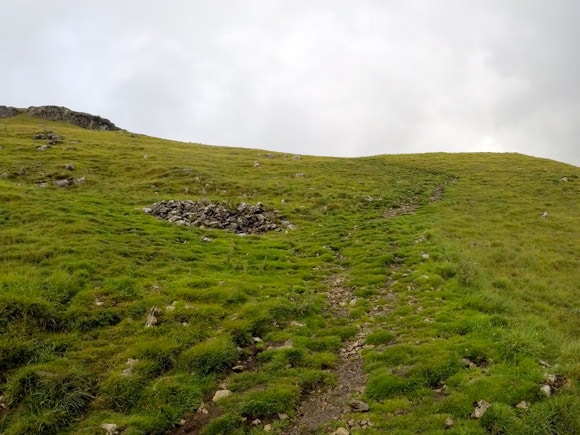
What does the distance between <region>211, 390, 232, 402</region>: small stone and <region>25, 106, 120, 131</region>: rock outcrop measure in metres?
110

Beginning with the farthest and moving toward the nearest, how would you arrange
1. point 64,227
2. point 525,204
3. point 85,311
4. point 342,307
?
point 525,204 → point 64,227 → point 342,307 → point 85,311

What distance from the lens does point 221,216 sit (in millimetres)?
30422

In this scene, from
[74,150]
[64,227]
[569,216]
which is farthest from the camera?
[74,150]

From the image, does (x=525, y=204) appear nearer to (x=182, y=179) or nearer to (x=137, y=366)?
(x=182, y=179)

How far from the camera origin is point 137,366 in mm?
11352

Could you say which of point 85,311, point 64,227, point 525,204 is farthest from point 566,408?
point 525,204

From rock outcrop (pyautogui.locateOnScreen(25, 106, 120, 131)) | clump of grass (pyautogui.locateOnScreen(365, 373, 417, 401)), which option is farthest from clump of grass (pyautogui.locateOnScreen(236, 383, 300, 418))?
rock outcrop (pyautogui.locateOnScreen(25, 106, 120, 131))

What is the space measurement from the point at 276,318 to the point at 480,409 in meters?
7.49

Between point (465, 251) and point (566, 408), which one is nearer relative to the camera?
point (566, 408)

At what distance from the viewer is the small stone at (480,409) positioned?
8.99 meters

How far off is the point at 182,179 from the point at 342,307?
104ft

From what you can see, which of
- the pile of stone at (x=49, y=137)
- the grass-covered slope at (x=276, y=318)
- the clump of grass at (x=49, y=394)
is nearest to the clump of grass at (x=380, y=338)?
the grass-covered slope at (x=276, y=318)

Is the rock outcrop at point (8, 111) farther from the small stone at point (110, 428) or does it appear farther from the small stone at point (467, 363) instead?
the small stone at point (467, 363)

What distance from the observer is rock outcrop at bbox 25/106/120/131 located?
104688 millimetres
